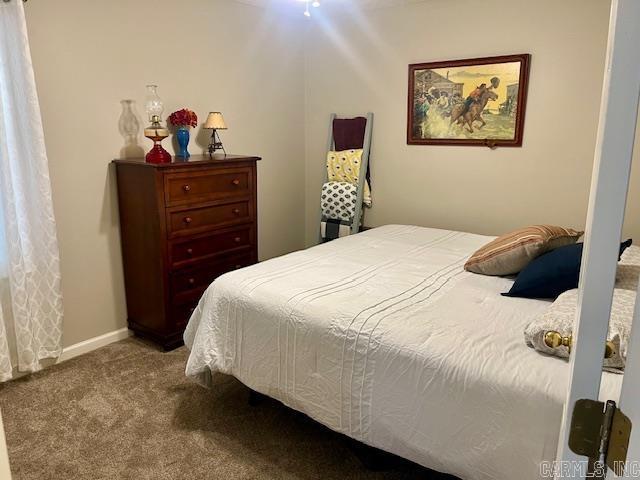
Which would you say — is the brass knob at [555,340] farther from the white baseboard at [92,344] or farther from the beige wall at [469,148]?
the white baseboard at [92,344]

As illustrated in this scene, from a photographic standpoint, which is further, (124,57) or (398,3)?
(398,3)

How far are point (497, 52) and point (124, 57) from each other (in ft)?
8.16

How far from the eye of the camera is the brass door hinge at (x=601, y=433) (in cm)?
62

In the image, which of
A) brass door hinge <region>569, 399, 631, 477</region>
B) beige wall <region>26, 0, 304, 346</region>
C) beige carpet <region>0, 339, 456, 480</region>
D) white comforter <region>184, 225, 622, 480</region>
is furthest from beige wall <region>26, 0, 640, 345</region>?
brass door hinge <region>569, 399, 631, 477</region>

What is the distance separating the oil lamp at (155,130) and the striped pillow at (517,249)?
1942mm

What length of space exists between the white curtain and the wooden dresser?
487 mm

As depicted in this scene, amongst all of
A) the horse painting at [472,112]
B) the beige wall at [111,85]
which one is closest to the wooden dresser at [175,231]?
the beige wall at [111,85]

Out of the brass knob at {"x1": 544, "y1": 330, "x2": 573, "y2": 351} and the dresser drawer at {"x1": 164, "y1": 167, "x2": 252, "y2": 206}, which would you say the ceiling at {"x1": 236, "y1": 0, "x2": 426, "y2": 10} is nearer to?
the dresser drawer at {"x1": 164, "y1": 167, "x2": 252, "y2": 206}

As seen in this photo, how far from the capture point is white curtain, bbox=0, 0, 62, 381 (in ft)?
8.09

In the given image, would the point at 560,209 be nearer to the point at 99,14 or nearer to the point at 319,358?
the point at 319,358

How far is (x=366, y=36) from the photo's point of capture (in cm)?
395

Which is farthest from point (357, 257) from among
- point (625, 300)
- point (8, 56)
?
point (8, 56)

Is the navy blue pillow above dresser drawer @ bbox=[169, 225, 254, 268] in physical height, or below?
above

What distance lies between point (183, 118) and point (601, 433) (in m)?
3.08
